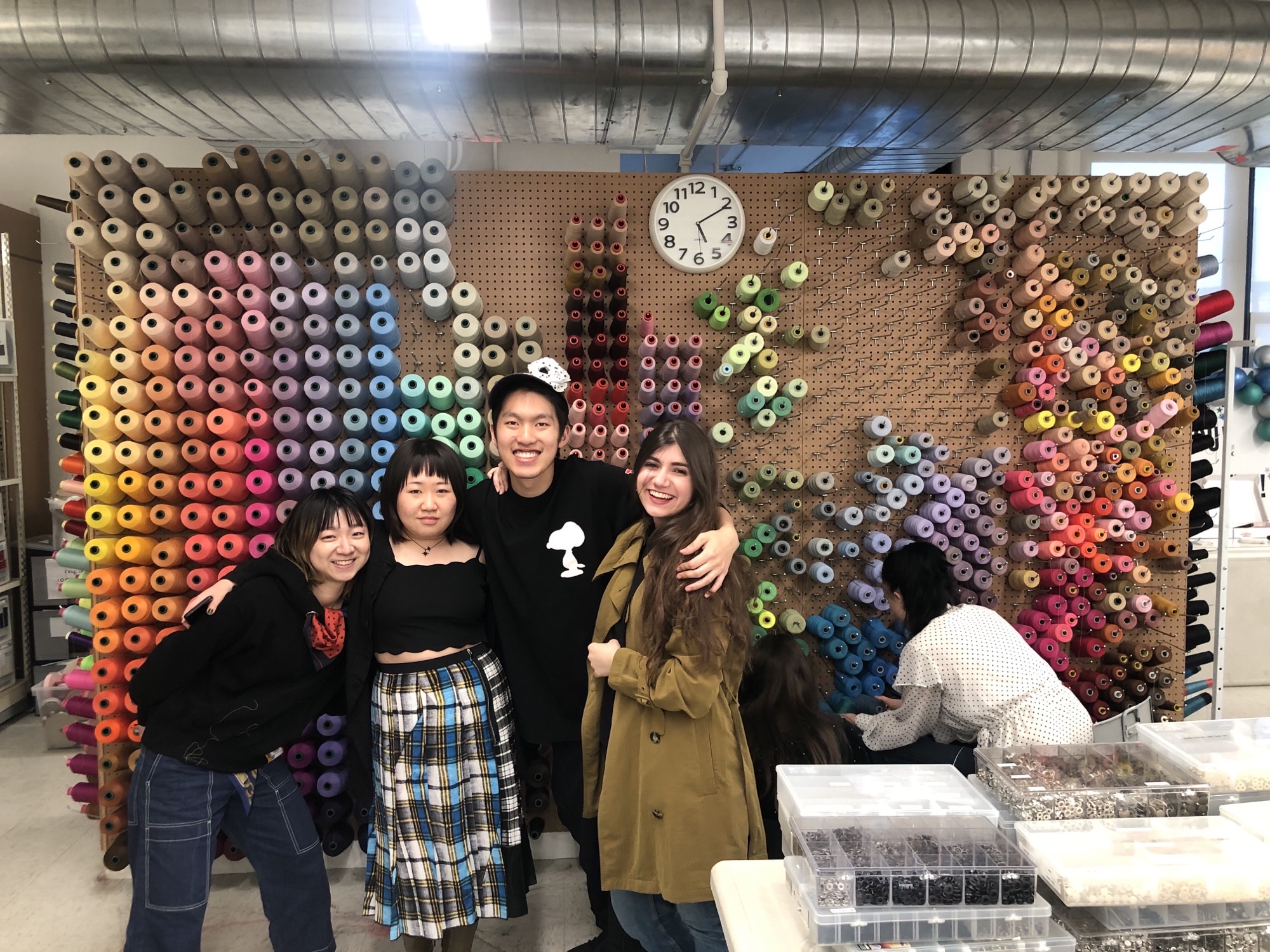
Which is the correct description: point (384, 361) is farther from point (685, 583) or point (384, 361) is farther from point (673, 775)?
point (673, 775)

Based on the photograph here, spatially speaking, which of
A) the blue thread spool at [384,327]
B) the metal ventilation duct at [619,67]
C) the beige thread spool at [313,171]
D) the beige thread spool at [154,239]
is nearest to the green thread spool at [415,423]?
the blue thread spool at [384,327]

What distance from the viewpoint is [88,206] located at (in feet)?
8.38

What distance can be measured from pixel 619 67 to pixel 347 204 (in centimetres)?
106

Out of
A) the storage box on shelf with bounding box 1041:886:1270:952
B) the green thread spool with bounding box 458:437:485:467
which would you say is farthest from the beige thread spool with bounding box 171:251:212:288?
the storage box on shelf with bounding box 1041:886:1270:952

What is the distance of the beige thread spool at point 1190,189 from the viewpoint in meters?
2.90

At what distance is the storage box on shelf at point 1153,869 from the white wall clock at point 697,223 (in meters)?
2.23

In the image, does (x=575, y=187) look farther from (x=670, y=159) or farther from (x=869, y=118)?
(x=670, y=159)

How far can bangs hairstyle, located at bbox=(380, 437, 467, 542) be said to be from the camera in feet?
6.46

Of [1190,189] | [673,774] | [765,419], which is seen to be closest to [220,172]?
[765,419]

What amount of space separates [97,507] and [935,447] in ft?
10.1

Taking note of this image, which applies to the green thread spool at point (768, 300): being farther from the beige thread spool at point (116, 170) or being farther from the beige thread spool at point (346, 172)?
the beige thread spool at point (116, 170)

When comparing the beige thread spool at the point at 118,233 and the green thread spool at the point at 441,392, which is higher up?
the beige thread spool at the point at 118,233

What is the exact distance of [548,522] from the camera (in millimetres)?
2086

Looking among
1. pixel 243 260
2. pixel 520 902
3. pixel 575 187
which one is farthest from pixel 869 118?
pixel 520 902
